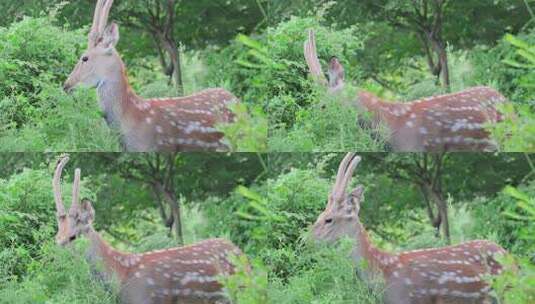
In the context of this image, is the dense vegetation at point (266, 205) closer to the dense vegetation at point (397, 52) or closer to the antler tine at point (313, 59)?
the dense vegetation at point (397, 52)

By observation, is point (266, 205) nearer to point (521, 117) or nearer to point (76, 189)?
point (76, 189)

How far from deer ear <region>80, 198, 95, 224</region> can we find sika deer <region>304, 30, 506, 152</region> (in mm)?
1377

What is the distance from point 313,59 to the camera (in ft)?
28.3

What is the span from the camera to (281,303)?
856 centimetres

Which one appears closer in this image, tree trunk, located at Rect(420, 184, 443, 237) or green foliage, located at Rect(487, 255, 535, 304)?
green foliage, located at Rect(487, 255, 535, 304)

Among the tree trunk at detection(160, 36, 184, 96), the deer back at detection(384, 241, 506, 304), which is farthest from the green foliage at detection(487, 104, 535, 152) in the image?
the tree trunk at detection(160, 36, 184, 96)

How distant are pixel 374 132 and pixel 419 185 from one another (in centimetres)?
40

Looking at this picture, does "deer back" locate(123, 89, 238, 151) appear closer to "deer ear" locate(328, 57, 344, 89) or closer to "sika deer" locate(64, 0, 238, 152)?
"sika deer" locate(64, 0, 238, 152)

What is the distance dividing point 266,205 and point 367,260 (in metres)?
0.64

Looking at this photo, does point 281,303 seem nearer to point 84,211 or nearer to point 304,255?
point 304,255

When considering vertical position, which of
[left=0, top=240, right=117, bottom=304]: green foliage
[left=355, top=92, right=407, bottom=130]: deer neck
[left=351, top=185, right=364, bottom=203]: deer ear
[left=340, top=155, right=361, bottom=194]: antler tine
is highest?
[left=355, top=92, right=407, bottom=130]: deer neck

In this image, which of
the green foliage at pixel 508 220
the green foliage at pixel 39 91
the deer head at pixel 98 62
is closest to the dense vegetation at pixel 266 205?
the green foliage at pixel 508 220

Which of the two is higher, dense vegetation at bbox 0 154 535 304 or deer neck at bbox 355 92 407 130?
deer neck at bbox 355 92 407 130

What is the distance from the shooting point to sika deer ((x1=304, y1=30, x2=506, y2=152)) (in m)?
8.56
